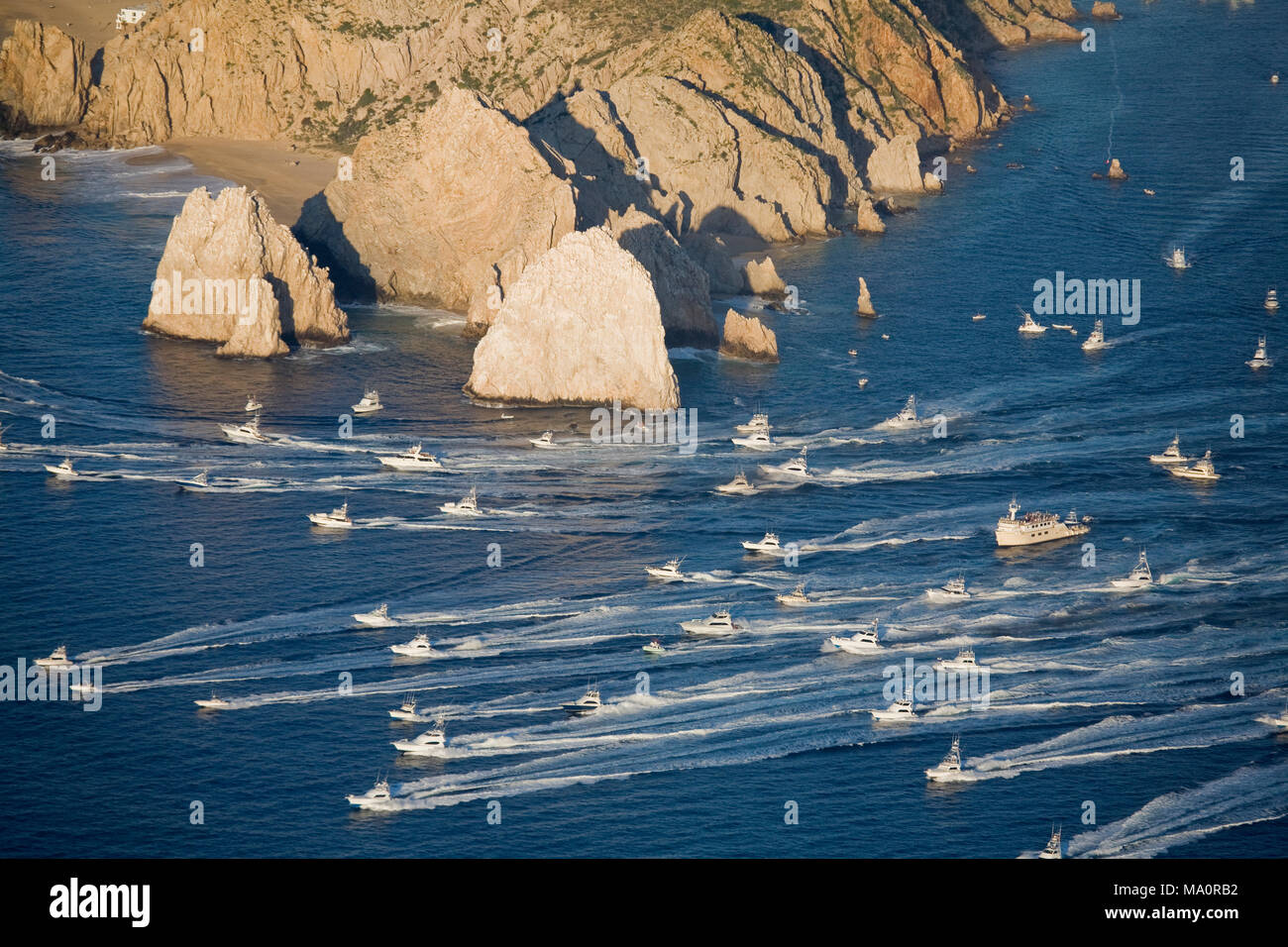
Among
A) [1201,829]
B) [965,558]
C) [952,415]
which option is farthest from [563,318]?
[1201,829]

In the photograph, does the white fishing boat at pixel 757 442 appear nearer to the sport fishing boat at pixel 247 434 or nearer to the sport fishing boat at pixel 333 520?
the sport fishing boat at pixel 333 520

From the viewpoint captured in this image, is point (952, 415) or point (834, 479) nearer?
point (834, 479)

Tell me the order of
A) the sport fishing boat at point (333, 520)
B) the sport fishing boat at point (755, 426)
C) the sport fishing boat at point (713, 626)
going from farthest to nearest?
1. the sport fishing boat at point (755, 426)
2. the sport fishing boat at point (333, 520)
3. the sport fishing boat at point (713, 626)

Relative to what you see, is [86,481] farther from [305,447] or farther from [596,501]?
[596,501]

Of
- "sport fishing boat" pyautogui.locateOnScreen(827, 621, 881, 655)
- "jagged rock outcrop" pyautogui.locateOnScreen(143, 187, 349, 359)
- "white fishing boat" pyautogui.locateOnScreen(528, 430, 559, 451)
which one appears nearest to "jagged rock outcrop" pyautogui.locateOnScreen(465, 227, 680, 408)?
"white fishing boat" pyautogui.locateOnScreen(528, 430, 559, 451)

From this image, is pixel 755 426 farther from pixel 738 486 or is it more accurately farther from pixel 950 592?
pixel 950 592

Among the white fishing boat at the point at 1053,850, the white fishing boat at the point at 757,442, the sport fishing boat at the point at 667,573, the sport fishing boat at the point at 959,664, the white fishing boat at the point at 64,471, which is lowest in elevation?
the white fishing boat at the point at 1053,850

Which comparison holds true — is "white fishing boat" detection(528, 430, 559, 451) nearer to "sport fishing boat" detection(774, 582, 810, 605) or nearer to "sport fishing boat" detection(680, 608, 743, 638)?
"sport fishing boat" detection(774, 582, 810, 605)

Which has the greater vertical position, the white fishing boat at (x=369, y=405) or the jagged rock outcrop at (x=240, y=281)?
the jagged rock outcrop at (x=240, y=281)

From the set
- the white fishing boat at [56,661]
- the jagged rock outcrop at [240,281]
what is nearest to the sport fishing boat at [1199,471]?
the jagged rock outcrop at [240,281]
